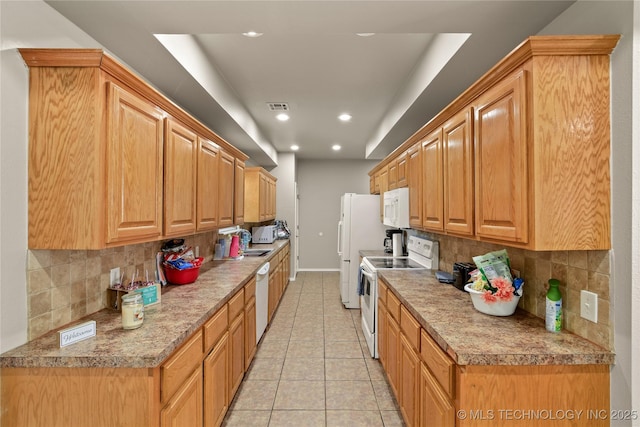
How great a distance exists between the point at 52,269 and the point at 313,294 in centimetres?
421

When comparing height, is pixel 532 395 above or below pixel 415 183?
below

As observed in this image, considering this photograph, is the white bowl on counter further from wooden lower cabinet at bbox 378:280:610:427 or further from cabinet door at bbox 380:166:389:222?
cabinet door at bbox 380:166:389:222

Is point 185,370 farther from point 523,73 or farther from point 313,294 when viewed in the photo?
point 313,294

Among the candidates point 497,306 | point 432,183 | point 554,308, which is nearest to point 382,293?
point 432,183

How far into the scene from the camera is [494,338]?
1.34 m

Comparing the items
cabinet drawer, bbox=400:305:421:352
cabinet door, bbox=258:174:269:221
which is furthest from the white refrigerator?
cabinet drawer, bbox=400:305:421:352

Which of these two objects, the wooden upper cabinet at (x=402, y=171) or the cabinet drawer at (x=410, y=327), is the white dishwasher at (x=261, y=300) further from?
the wooden upper cabinet at (x=402, y=171)

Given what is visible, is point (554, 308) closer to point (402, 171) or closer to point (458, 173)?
point (458, 173)

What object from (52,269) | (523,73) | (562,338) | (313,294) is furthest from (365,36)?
(313,294)

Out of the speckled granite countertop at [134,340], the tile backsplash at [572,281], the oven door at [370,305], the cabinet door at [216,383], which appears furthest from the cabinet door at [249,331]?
the tile backsplash at [572,281]

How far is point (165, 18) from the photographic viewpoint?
1537 mm

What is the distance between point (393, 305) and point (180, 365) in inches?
60.5

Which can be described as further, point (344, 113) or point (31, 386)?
point (344, 113)

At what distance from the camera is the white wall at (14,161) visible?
3.99 ft
